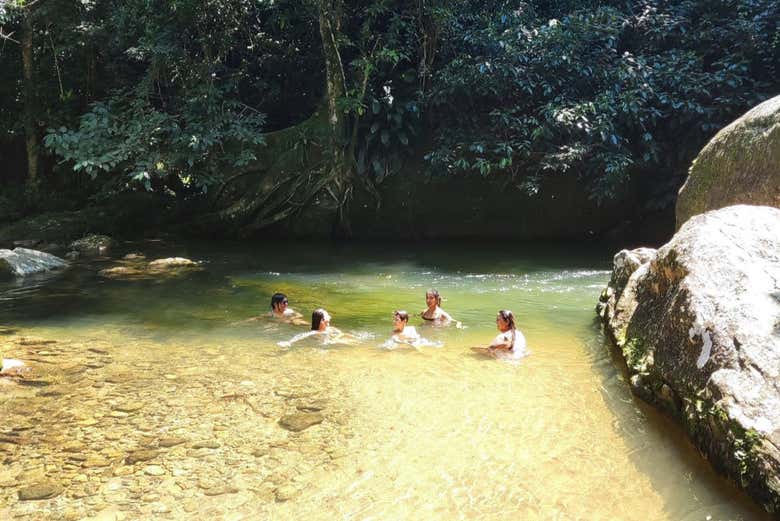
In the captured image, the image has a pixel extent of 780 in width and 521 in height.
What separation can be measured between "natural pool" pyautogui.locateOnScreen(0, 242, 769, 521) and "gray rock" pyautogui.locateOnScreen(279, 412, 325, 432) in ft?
0.20

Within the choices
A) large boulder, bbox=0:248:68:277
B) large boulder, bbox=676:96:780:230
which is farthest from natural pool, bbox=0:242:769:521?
large boulder, bbox=0:248:68:277

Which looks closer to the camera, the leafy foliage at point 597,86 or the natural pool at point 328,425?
the natural pool at point 328,425

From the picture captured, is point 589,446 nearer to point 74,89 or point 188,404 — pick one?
point 188,404

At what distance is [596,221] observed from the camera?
51.3ft

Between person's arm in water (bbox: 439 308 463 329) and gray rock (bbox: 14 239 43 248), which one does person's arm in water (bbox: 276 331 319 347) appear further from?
gray rock (bbox: 14 239 43 248)

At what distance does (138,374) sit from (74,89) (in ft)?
42.5

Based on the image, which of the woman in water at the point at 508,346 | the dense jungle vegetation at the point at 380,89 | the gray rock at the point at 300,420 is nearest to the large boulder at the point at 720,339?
the woman in water at the point at 508,346

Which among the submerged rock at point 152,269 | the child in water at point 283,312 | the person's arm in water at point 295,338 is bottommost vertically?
the person's arm in water at point 295,338

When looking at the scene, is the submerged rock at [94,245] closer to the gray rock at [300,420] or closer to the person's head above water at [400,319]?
the person's head above water at [400,319]

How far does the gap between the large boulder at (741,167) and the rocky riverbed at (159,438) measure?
5.20 meters

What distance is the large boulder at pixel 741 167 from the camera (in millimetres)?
7004

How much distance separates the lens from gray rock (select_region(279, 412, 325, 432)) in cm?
460

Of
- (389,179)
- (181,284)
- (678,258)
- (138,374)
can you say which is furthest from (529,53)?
(138,374)

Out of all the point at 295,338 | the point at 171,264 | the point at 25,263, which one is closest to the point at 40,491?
the point at 295,338
